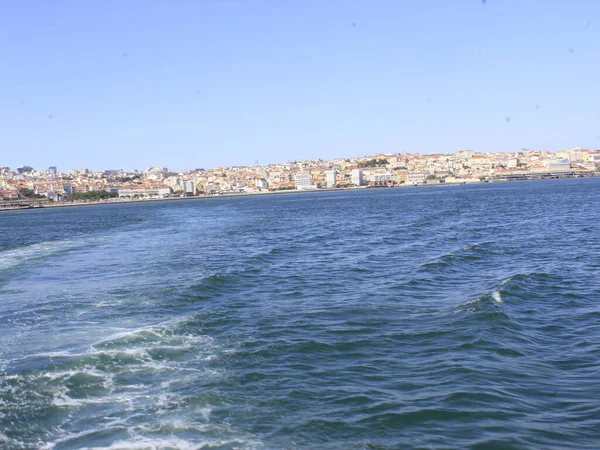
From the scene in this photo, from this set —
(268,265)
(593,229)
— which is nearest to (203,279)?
(268,265)

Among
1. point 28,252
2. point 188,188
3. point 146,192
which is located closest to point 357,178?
point 188,188

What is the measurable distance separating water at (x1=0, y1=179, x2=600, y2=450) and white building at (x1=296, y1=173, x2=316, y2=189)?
4763 inches

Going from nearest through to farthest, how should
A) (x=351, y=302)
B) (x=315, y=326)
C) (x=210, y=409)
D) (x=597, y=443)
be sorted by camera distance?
(x=597, y=443), (x=210, y=409), (x=315, y=326), (x=351, y=302)

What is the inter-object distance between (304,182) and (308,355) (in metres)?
129

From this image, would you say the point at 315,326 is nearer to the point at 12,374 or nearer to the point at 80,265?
the point at 12,374

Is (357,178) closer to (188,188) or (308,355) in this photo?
(188,188)

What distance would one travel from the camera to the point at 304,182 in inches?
5344

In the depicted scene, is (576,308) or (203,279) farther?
(203,279)

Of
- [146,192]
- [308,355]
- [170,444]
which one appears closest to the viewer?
[170,444]

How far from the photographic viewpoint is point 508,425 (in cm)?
480

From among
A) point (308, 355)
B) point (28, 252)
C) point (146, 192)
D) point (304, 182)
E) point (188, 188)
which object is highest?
point (304, 182)

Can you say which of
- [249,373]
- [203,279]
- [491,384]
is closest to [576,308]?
[491,384]

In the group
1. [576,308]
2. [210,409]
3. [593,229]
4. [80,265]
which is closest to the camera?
[210,409]

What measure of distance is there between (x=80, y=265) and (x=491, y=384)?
40.1 ft
